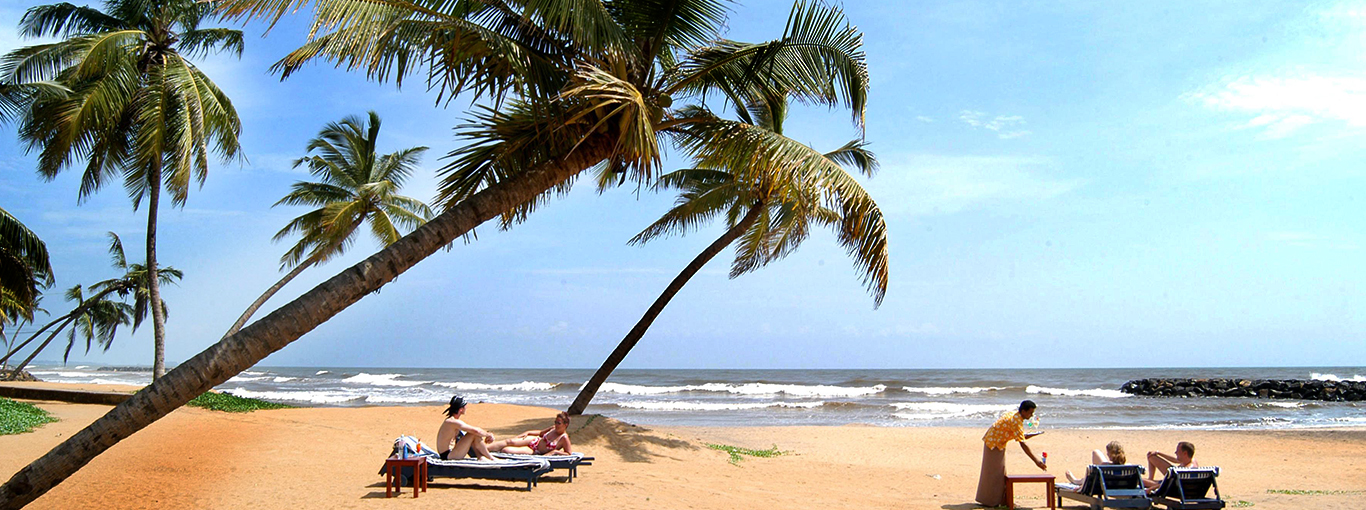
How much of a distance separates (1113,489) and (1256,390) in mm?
36535

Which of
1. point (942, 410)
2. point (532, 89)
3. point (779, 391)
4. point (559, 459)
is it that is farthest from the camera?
point (779, 391)

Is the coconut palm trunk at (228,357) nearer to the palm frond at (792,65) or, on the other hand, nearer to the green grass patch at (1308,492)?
the palm frond at (792,65)

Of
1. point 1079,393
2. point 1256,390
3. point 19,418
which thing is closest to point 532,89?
point 19,418

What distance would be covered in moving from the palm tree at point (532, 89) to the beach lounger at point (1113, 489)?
13.2 ft

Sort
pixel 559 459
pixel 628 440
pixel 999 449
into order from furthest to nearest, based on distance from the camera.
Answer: pixel 628 440 < pixel 559 459 < pixel 999 449

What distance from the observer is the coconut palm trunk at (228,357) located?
14.4ft

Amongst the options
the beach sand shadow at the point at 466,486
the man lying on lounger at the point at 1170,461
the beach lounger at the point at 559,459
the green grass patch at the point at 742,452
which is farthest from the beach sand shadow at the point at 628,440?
the man lying on lounger at the point at 1170,461

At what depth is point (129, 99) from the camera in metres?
14.9

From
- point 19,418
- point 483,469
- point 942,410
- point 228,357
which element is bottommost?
point 942,410

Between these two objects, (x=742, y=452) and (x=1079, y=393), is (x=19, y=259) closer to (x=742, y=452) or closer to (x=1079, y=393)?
(x=742, y=452)

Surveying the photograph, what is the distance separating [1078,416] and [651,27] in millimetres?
23202

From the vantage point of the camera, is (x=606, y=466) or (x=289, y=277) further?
(x=289, y=277)

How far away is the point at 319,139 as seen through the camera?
2275cm

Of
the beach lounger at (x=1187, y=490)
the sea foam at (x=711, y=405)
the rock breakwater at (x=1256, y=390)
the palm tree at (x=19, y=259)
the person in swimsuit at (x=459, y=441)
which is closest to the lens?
the beach lounger at (x=1187, y=490)
